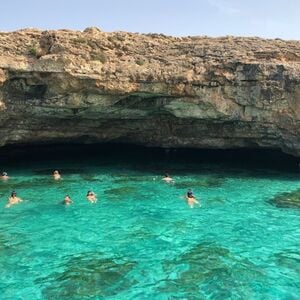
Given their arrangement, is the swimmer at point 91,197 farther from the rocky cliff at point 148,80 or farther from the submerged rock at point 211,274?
the submerged rock at point 211,274

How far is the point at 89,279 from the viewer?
1239 cm

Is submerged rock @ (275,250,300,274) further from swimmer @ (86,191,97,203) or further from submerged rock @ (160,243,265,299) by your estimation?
swimmer @ (86,191,97,203)

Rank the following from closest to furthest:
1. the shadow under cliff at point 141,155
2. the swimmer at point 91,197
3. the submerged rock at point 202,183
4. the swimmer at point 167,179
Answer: the swimmer at point 91,197, the submerged rock at point 202,183, the swimmer at point 167,179, the shadow under cliff at point 141,155

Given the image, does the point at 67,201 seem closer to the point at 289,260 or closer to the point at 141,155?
the point at 289,260

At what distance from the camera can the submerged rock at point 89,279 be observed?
11586 mm

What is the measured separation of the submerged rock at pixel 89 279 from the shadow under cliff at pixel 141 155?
1838cm

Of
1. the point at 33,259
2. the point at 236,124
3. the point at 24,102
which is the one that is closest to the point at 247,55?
the point at 236,124

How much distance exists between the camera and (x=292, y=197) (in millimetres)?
21859

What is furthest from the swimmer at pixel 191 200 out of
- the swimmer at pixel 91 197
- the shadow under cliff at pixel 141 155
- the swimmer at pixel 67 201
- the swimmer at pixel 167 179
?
the shadow under cliff at pixel 141 155

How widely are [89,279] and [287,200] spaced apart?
1249 centimetres

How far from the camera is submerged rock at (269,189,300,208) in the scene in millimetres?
20453

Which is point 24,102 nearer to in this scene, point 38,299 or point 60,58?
point 60,58

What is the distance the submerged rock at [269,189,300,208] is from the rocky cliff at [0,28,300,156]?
16.4 ft

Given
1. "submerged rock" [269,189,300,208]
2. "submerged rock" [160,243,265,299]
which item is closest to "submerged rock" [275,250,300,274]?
"submerged rock" [160,243,265,299]
